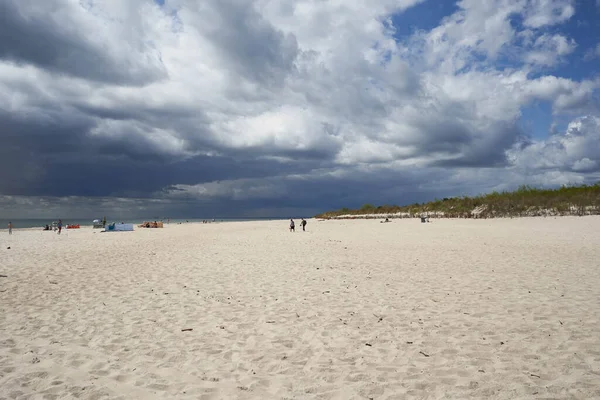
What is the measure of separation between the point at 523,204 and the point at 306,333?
47.7 metres

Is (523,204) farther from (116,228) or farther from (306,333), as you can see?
(116,228)

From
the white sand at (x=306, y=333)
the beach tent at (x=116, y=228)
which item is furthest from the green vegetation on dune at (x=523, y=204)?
the beach tent at (x=116, y=228)

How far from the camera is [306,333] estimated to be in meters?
6.94

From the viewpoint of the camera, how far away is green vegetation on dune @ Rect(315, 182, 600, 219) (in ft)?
132

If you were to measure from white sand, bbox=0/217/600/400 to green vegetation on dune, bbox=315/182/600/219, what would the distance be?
107 feet

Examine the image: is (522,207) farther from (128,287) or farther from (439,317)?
(128,287)

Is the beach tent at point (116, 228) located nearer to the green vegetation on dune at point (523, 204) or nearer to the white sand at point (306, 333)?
the white sand at point (306, 333)

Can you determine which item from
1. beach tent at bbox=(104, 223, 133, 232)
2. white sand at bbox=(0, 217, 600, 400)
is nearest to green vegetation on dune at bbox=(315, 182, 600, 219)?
white sand at bbox=(0, 217, 600, 400)

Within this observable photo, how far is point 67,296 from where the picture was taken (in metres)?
10.0

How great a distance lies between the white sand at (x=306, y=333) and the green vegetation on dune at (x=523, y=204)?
32.7 metres

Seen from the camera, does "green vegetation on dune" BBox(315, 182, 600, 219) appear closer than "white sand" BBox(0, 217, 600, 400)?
No

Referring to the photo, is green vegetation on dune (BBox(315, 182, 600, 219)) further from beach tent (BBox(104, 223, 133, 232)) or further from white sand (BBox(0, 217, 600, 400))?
beach tent (BBox(104, 223, 133, 232))

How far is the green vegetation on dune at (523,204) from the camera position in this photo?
40094 mm

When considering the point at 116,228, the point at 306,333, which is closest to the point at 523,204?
the point at 306,333
